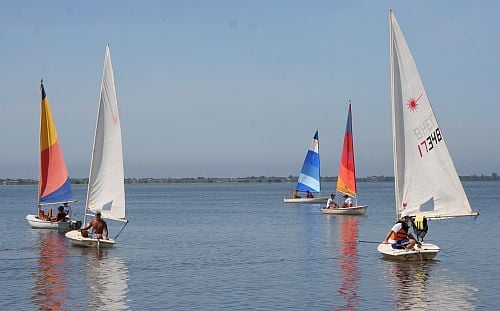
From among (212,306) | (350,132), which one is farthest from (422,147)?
(350,132)

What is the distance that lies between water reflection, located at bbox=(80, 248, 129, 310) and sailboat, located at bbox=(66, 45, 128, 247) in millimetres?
1868

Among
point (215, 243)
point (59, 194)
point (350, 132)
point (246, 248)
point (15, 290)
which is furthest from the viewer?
point (350, 132)

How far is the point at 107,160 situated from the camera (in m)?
33.6

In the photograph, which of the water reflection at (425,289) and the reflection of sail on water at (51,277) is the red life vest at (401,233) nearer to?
the water reflection at (425,289)

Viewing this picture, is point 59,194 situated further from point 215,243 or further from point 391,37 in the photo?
point 391,37

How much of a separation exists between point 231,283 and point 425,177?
7.98 meters

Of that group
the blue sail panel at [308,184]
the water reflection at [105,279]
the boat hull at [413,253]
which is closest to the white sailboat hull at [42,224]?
the water reflection at [105,279]

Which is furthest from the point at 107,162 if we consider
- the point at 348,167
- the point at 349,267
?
the point at 348,167

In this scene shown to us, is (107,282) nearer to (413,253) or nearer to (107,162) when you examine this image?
(107,162)

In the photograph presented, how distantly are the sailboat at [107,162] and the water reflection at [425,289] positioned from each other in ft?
41.3

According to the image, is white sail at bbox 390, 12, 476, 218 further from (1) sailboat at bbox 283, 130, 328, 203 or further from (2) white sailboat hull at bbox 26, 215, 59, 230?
(1) sailboat at bbox 283, 130, 328, 203

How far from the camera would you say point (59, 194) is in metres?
44.3

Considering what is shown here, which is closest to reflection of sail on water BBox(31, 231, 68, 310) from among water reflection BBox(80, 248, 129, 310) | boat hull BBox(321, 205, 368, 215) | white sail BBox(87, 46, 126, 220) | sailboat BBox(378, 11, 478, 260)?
water reflection BBox(80, 248, 129, 310)

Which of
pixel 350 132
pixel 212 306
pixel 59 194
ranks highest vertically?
pixel 350 132
